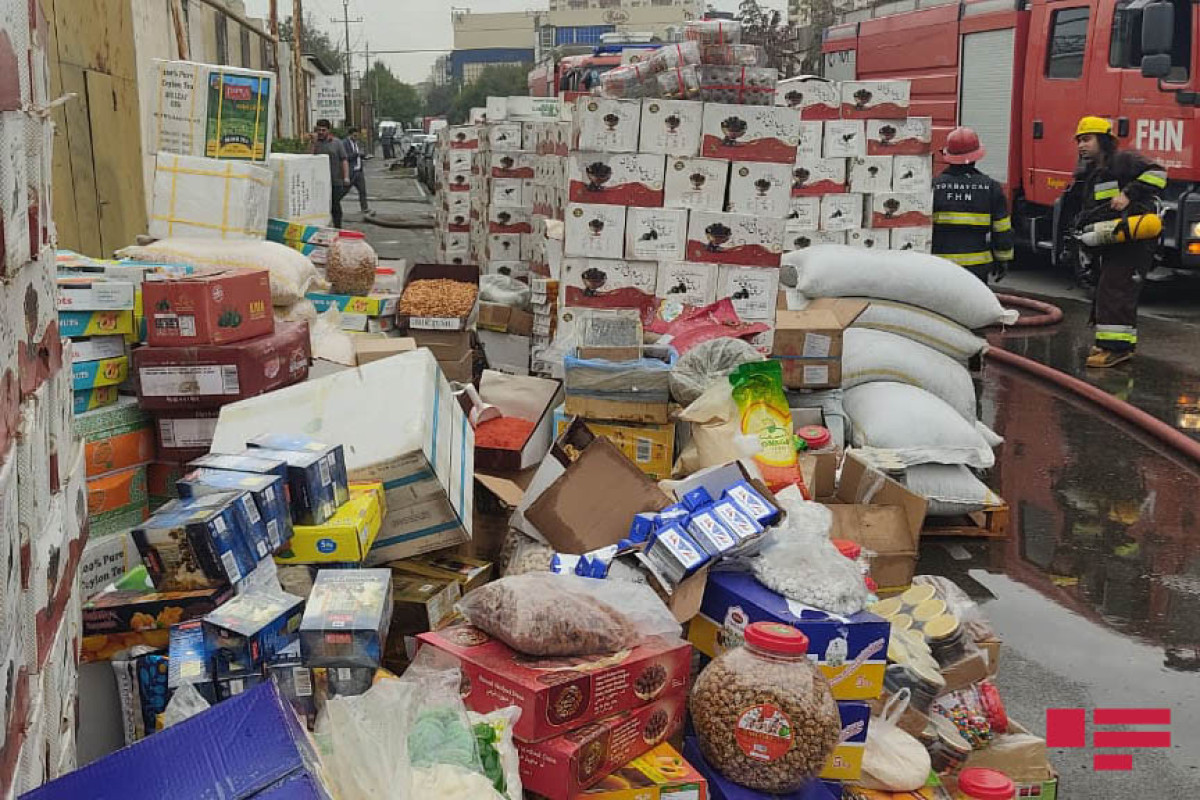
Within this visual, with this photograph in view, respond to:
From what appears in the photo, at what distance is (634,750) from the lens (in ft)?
8.66

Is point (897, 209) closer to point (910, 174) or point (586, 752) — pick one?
point (910, 174)

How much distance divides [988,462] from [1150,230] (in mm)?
3701

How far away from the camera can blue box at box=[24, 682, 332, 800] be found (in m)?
1.69

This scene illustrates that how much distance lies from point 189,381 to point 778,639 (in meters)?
2.29

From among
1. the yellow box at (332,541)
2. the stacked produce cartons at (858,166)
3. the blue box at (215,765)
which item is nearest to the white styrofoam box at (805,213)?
the stacked produce cartons at (858,166)

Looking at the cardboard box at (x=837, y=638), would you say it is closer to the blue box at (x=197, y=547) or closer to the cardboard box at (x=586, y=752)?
the cardboard box at (x=586, y=752)

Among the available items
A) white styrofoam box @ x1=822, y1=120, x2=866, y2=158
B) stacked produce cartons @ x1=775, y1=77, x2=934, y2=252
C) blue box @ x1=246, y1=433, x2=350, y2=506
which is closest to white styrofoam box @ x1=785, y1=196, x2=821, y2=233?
stacked produce cartons @ x1=775, y1=77, x2=934, y2=252

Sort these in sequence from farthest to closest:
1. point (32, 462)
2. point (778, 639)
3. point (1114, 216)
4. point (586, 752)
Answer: point (1114, 216), point (778, 639), point (586, 752), point (32, 462)

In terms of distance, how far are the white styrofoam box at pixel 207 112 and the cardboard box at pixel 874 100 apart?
482 centimetres

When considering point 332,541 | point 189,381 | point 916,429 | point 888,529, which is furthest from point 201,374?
point 916,429

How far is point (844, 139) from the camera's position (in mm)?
9320

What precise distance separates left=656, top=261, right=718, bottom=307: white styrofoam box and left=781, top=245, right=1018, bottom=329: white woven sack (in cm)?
60

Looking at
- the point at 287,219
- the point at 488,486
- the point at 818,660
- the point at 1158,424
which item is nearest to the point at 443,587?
the point at 488,486

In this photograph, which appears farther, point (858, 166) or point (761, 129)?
A: point (858, 166)
